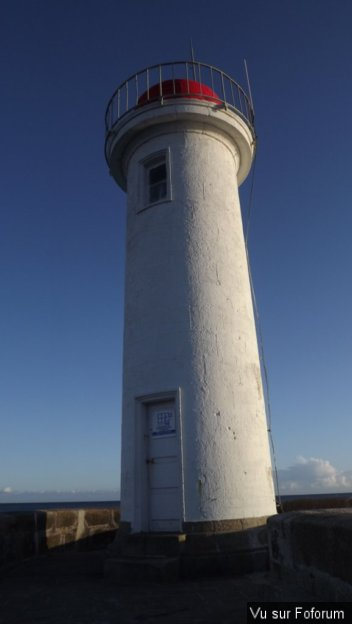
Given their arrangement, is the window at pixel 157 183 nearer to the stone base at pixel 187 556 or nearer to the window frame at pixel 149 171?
the window frame at pixel 149 171

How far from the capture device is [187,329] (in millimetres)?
7258

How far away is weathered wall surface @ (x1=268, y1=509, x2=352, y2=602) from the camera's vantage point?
3.76m

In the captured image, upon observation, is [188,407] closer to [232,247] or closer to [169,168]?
[232,247]

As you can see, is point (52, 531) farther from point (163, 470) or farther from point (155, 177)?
point (155, 177)

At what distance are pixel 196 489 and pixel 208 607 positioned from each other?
6.66 feet

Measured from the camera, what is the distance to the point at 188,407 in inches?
269

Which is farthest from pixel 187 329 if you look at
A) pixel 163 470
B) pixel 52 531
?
pixel 52 531

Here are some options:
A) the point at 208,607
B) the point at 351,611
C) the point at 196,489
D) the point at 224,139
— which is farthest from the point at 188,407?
the point at 224,139

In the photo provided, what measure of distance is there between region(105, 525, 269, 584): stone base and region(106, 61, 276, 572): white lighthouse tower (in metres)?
0.16

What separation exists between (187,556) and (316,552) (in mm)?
2349

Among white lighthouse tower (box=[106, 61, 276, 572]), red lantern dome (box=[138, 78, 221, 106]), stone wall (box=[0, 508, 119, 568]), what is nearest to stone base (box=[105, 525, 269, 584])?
white lighthouse tower (box=[106, 61, 276, 572])

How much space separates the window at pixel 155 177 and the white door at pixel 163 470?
12.5 ft

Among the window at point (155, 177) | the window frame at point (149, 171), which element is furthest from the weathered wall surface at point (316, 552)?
the window at point (155, 177)

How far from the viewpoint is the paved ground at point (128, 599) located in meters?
4.22
